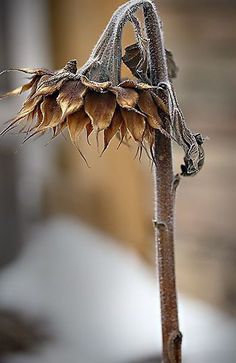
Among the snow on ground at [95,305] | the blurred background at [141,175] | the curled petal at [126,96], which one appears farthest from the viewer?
the blurred background at [141,175]

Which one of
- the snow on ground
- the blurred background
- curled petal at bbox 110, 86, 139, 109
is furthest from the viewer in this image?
the blurred background

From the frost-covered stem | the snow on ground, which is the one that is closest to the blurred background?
the snow on ground

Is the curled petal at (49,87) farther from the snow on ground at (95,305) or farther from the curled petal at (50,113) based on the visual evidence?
the snow on ground at (95,305)

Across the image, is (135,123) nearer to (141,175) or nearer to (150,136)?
(150,136)

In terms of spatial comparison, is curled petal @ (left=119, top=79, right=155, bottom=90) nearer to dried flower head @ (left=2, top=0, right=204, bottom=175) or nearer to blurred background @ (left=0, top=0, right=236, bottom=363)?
dried flower head @ (left=2, top=0, right=204, bottom=175)

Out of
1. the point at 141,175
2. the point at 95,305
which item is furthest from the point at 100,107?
the point at 141,175

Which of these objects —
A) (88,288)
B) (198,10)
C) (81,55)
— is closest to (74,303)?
(88,288)

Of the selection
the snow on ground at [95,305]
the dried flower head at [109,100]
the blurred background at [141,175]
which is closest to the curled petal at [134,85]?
the dried flower head at [109,100]
